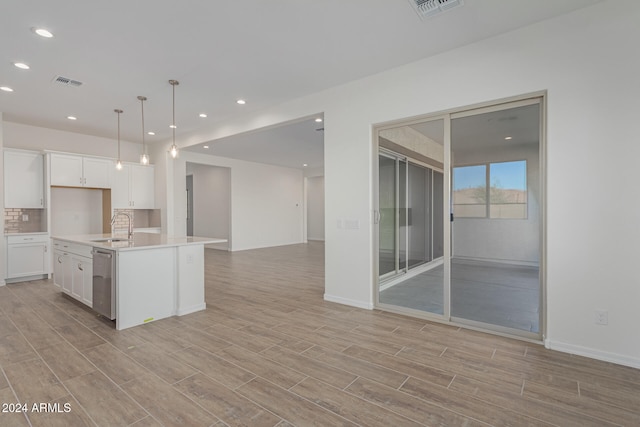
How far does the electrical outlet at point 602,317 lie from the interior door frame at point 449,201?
1.21 feet

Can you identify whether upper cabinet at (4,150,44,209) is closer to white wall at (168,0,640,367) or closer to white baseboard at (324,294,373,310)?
white baseboard at (324,294,373,310)

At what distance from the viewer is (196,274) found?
13.0ft

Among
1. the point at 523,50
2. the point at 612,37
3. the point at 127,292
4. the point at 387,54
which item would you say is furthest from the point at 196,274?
the point at 612,37

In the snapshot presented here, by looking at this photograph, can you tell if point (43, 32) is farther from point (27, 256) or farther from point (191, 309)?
point (27, 256)

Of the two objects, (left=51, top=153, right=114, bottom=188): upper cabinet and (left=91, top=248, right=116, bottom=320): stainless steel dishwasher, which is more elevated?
(left=51, top=153, right=114, bottom=188): upper cabinet

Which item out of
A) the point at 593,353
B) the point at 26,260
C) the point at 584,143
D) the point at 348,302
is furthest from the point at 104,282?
the point at 584,143

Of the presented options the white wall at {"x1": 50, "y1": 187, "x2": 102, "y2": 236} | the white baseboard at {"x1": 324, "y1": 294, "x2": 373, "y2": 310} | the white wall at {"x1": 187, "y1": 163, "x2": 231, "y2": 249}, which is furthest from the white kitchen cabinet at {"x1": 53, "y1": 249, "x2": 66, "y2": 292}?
the white wall at {"x1": 187, "y1": 163, "x2": 231, "y2": 249}

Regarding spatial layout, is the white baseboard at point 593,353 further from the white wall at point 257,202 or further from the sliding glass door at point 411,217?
the white wall at point 257,202

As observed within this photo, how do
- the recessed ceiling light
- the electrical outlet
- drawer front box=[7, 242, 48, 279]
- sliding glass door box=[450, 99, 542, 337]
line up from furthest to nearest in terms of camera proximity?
1. drawer front box=[7, 242, 48, 279]
2. sliding glass door box=[450, 99, 542, 337]
3. the recessed ceiling light
4. the electrical outlet

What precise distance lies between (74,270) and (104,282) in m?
1.12

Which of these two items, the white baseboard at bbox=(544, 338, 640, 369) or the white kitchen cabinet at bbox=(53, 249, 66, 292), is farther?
the white kitchen cabinet at bbox=(53, 249, 66, 292)

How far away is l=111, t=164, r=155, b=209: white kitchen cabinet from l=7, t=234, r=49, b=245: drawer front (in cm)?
136

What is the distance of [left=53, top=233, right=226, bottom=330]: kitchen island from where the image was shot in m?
3.37


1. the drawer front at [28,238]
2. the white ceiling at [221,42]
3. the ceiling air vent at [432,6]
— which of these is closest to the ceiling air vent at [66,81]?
the white ceiling at [221,42]
